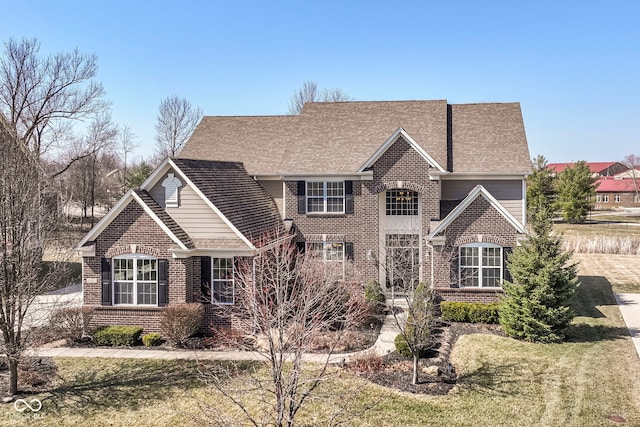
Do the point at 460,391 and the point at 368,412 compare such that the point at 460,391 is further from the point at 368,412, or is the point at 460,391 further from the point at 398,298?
the point at 398,298

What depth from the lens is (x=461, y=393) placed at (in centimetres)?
1291

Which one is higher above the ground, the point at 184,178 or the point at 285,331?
the point at 184,178

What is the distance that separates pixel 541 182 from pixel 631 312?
35.0 meters

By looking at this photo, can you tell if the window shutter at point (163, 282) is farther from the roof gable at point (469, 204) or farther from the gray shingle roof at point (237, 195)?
the roof gable at point (469, 204)

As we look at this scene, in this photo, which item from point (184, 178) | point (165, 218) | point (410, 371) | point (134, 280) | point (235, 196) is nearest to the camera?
point (410, 371)

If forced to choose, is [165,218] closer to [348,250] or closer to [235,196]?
[235,196]

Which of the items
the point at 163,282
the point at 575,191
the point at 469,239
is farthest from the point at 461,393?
the point at 575,191

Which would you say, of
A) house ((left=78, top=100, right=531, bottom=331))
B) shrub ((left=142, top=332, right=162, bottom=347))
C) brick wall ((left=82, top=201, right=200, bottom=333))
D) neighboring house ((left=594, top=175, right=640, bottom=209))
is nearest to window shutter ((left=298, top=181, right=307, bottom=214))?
house ((left=78, top=100, right=531, bottom=331))

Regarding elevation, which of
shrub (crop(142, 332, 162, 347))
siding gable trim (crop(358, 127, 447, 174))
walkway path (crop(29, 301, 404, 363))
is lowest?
walkway path (crop(29, 301, 404, 363))

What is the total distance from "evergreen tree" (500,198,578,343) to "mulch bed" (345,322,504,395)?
103 inches

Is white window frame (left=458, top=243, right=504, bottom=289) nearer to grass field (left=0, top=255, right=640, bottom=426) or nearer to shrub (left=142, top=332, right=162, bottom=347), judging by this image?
grass field (left=0, top=255, right=640, bottom=426)

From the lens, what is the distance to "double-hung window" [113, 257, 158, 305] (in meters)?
17.8

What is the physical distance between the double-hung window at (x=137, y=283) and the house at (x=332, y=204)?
0.04 m

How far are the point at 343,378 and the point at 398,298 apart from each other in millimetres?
10087
